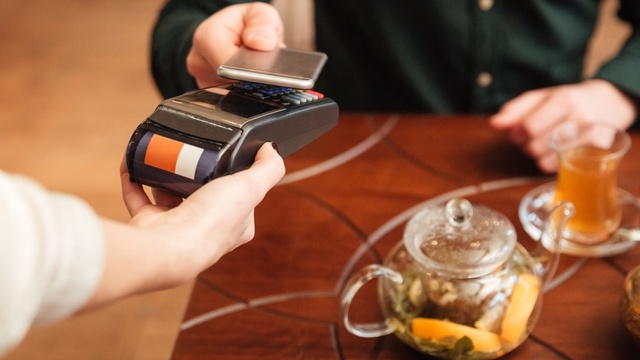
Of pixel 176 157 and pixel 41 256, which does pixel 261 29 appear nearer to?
pixel 176 157

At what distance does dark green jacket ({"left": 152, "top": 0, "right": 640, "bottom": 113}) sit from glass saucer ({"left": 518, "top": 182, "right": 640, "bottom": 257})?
10.4 inches

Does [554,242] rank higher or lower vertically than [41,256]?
lower

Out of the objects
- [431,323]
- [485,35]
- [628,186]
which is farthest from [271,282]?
[485,35]

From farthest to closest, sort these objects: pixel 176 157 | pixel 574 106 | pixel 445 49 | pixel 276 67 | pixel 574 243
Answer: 1. pixel 445 49
2. pixel 574 106
3. pixel 574 243
4. pixel 276 67
5. pixel 176 157

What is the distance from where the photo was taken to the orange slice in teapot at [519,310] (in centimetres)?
68

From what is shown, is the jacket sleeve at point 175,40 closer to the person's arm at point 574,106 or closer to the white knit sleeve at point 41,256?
the person's arm at point 574,106

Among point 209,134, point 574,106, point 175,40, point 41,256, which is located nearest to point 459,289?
point 209,134

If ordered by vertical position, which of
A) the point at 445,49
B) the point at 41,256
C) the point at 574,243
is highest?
the point at 41,256

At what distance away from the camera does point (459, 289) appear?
0.68 metres

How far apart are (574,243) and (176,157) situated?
484mm

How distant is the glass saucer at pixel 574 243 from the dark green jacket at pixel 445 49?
0.87 feet

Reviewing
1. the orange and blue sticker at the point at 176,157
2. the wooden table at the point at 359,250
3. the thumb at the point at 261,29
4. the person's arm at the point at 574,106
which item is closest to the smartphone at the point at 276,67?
the thumb at the point at 261,29

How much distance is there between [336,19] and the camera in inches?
51.1

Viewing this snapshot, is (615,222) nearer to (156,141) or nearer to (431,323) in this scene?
(431,323)
